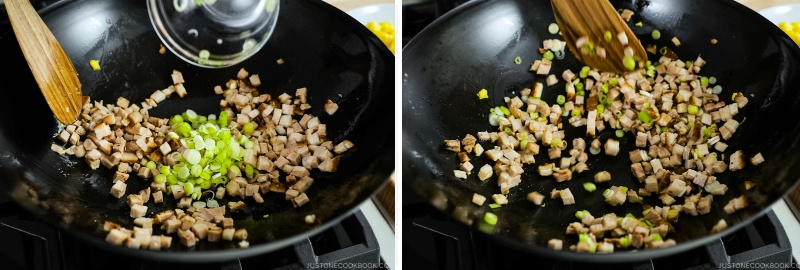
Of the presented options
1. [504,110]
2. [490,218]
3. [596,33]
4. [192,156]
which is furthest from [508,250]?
[192,156]

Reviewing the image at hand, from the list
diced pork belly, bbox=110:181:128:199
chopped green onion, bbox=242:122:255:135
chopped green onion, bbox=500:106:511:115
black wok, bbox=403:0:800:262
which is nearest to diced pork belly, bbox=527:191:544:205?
black wok, bbox=403:0:800:262

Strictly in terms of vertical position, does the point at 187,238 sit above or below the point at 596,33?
below

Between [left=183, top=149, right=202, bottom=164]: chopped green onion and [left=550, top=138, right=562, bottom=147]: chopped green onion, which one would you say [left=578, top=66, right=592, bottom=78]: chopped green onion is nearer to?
Answer: [left=550, top=138, right=562, bottom=147]: chopped green onion

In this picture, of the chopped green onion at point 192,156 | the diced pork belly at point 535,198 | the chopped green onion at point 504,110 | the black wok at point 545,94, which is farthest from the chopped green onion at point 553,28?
the chopped green onion at point 192,156

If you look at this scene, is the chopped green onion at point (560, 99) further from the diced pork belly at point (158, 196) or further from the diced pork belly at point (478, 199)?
the diced pork belly at point (158, 196)

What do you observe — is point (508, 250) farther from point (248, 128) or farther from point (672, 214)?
point (248, 128)

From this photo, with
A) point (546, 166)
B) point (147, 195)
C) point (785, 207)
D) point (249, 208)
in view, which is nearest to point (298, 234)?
point (249, 208)
